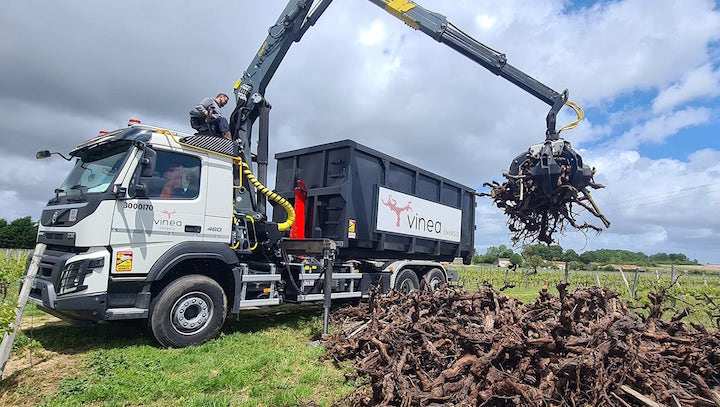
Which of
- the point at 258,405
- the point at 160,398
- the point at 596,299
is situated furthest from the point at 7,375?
the point at 596,299

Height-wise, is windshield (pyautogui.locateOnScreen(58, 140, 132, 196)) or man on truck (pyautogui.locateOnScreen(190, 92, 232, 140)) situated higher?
man on truck (pyautogui.locateOnScreen(190, 92, 232, 140))

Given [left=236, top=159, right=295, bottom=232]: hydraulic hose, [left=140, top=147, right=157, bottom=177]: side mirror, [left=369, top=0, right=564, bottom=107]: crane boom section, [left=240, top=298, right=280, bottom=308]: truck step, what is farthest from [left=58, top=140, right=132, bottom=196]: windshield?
[left=369, top=0, right=564, bottom=107]: crane boom section

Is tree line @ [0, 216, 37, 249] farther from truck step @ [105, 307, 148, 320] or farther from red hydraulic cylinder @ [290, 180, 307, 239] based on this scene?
truck step @ [105, 307, 148, 320]

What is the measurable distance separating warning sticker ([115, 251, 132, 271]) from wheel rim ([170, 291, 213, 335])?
2.41 feet

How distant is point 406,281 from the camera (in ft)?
29.2

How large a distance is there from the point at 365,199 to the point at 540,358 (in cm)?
471

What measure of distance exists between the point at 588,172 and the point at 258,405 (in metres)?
6.03

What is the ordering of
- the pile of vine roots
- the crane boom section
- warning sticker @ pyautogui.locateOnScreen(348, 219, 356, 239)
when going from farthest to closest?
the crane boom section
warning sticker @ pyautogui.locateOnScreen(348, 219, 356, 239)
the pile of vine roots

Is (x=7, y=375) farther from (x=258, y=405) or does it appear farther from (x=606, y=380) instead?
(x=606, y=380)

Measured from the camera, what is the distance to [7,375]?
4270 millimetres

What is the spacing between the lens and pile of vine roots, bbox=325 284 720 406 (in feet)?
10.6

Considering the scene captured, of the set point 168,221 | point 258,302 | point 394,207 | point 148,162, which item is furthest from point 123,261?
point 394,207

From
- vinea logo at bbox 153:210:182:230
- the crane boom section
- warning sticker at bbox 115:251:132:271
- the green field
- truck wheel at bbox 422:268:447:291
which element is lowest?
the green field

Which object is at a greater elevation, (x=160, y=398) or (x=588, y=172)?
(x=588, y=172)
